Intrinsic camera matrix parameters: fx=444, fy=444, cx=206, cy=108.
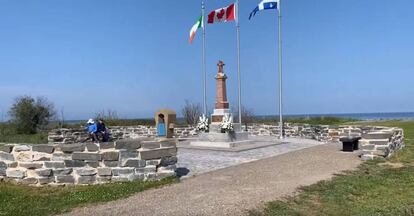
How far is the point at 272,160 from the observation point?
13062 mm

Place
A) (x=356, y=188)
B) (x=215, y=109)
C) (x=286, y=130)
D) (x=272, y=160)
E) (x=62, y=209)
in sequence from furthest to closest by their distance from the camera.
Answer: (x=286, y=130), (x=215, y=109), (x=272, y=160), (x=356, y=188), (x=62, y=209)

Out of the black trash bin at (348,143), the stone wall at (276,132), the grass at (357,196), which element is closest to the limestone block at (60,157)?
the grass at (357,196)

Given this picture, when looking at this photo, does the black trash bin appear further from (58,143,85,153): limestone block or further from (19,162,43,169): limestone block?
(19,162,43,169): limestone block

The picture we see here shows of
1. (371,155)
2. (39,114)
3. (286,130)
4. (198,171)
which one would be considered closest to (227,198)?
(198,171)

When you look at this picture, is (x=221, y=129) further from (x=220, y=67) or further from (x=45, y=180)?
(x=45, y=180)

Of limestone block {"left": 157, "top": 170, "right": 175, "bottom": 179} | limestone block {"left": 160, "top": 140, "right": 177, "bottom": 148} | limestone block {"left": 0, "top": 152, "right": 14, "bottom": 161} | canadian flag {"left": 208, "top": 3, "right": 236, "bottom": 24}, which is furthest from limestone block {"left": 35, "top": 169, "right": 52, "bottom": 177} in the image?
canadian flag {"left": 208, "top": 3, "right": 236, "bottom": 24}

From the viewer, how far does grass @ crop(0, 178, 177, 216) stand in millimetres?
7414

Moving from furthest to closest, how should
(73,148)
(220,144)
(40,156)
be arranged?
1. (220,144)
2. (40,156)
3. (73,148)

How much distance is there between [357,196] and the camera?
329 inches

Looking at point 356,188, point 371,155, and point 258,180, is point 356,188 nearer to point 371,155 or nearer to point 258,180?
point 258,180

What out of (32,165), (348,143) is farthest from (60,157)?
(348,143)

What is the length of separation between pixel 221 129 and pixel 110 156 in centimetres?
966

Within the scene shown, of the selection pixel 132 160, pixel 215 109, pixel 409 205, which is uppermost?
pixel 215 109

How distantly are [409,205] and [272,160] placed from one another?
18.7 feet
